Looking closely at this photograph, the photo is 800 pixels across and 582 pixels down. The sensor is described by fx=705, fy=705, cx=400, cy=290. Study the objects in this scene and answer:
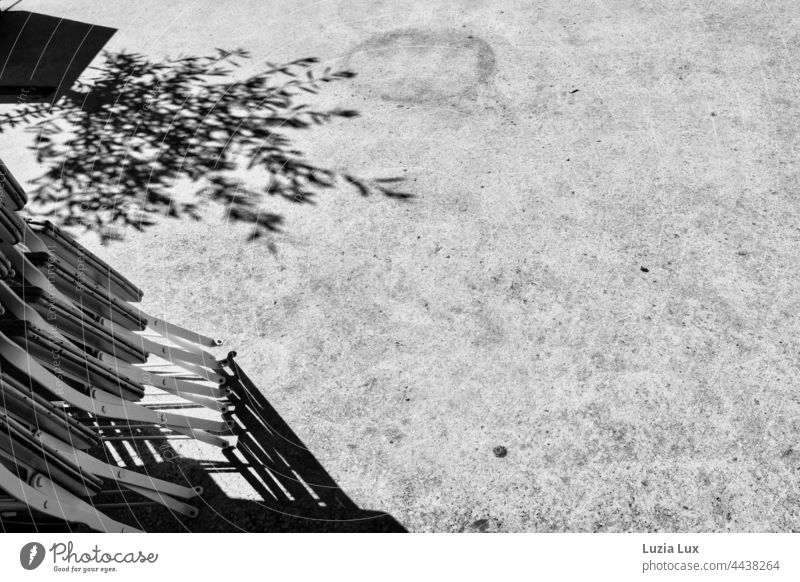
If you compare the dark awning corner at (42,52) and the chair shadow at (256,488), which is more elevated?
the dark awning corner at (42,52)

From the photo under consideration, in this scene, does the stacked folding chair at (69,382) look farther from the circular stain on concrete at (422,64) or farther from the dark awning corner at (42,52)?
the dark awning corner at (42,52)

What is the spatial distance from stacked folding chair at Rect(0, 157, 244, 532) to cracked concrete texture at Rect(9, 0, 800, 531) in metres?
1.01

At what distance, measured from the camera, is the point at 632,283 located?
6.55 m

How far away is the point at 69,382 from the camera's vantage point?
499 centimetres

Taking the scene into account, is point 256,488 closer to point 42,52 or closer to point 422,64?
point 422,64

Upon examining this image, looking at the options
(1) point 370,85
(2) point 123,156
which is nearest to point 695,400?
(1) point 370,85

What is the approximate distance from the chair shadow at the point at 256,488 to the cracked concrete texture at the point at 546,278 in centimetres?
15

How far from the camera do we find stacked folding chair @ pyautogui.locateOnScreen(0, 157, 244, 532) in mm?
4105

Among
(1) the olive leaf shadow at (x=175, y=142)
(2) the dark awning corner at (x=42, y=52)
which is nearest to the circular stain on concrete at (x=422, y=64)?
(1) the olive leaf shadow at (x=175, y=142)

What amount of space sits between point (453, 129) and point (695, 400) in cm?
445

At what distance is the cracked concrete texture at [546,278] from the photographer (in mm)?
5242

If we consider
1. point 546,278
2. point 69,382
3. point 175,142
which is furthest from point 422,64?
point 69,382

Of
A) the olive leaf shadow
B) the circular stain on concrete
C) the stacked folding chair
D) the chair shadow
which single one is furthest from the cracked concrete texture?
the stacked folding chair

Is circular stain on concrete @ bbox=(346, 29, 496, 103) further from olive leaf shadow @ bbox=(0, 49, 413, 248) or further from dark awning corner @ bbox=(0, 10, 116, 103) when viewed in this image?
dark awning corner @ bbox=(0, 10, 116, 103)
